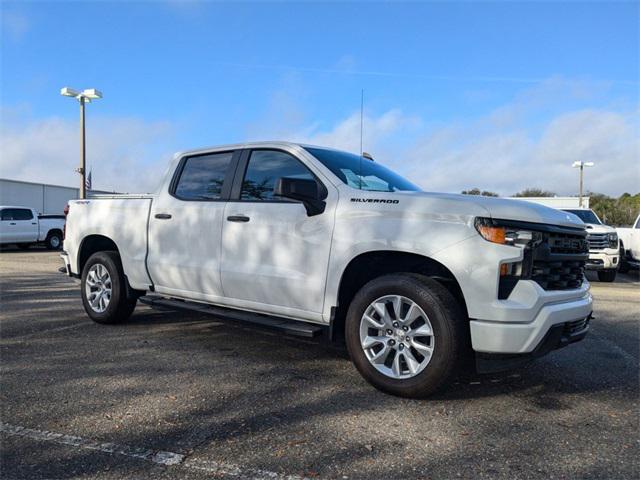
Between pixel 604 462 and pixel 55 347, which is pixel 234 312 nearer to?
pixel 55 347

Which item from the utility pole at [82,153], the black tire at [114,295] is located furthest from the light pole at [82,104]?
the black tire at [114,295]

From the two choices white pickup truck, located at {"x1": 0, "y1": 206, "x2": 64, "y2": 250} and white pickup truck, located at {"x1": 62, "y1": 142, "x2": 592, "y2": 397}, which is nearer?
white pickup truck, located at {"x1": 62, "y1": 142, "x2": 592, "y2": 397}

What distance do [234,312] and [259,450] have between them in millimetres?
1976

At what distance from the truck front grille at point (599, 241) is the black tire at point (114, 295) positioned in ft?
33.9

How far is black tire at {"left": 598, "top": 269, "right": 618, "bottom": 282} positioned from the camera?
40.5 feet

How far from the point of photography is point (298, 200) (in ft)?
13.5

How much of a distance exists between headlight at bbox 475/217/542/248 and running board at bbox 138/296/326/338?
149 cm

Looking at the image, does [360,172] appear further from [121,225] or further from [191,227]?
[121,225]

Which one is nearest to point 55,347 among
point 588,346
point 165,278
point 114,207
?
point 165,278

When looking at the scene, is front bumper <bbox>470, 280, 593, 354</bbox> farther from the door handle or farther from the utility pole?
the utility pole

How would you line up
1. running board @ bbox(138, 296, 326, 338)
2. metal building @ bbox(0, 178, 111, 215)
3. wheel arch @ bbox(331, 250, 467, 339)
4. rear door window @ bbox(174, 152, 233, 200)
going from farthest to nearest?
1. metal building @ bbox(0, 178, 111, 215)
2. rear door window @ bbox(174, 152, 233, 200)
3. running board @ bbox(138, 296, 326, 338)
4. wheel arch @ bbox(331, 250, 467, 339)

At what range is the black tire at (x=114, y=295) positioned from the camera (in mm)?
5699

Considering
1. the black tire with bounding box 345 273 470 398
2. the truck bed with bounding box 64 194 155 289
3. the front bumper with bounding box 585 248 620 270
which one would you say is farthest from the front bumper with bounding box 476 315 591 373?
the front bumper with bounding box 585 248 620 270

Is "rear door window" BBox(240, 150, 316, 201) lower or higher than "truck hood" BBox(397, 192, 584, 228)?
higher
